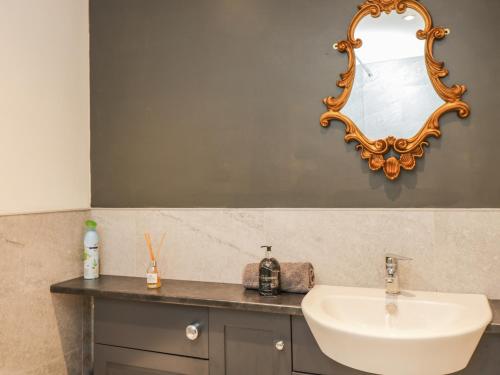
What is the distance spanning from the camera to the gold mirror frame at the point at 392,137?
1.43 m

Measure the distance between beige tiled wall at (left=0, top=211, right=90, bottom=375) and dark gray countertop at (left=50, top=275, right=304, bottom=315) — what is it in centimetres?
9

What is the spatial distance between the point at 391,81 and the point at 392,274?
712 millimetres

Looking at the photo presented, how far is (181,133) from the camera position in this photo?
1.80m

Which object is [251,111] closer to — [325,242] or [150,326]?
[325,242]

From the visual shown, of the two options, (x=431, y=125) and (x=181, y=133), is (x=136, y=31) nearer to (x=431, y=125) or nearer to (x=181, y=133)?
(x=181, y=133)

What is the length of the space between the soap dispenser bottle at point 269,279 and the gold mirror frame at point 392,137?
53cm

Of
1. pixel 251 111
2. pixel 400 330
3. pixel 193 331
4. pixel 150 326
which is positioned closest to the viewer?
pixel 400 330

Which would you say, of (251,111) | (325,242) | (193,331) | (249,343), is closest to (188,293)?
(193,331)

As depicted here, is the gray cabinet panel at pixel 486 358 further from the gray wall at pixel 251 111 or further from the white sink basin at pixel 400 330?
the gray wall at pixel 251 111

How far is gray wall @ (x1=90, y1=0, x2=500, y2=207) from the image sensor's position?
1.42 m

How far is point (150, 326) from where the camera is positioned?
155cm

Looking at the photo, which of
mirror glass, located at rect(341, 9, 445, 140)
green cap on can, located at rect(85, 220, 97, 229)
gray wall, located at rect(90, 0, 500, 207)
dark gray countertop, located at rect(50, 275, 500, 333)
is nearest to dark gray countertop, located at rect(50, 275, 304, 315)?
dark gray countertop, located at rect(50, 275, 500, 333)

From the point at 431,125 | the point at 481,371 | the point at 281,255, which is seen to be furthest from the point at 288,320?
the point at 431,125

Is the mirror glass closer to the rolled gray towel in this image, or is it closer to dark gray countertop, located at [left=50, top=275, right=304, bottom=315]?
the rolled gray towel
